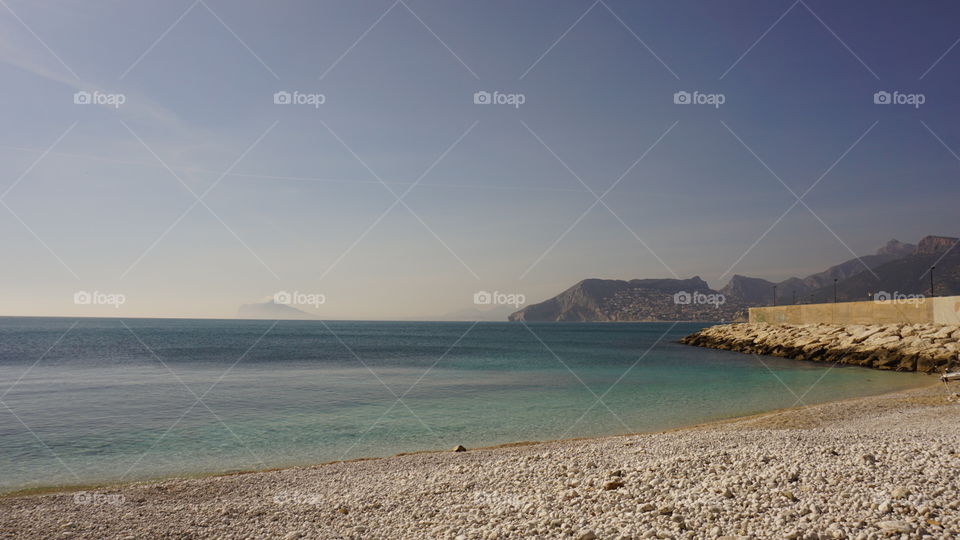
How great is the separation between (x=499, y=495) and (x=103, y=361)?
45180 mm

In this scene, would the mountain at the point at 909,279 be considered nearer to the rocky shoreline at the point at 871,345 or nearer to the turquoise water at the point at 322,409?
the rocky shoreline at the point at 871,345

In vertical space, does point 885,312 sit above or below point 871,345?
above

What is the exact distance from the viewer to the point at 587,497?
6938mm

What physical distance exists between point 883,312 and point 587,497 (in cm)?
4768

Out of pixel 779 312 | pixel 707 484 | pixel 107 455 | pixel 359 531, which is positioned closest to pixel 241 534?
pixel 359 531

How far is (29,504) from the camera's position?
9125mm

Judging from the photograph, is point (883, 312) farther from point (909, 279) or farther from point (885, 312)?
point (909, 279)

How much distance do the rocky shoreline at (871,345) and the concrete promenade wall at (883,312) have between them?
171cm

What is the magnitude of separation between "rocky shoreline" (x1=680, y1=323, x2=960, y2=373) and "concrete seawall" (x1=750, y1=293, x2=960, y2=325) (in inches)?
66.5

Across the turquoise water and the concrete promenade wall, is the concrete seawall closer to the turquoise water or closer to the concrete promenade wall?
the concrete promenade wall

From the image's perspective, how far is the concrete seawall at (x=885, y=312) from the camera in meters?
36.0

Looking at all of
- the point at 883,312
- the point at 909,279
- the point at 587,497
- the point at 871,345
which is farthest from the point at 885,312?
the point at 909,279

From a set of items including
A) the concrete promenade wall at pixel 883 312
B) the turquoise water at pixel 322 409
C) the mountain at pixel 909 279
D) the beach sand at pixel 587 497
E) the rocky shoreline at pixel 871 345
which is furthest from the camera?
the mountain at pixel 909 279

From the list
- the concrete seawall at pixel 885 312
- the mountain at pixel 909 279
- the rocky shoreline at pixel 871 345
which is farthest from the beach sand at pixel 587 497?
the mountain at pixel 909 279
